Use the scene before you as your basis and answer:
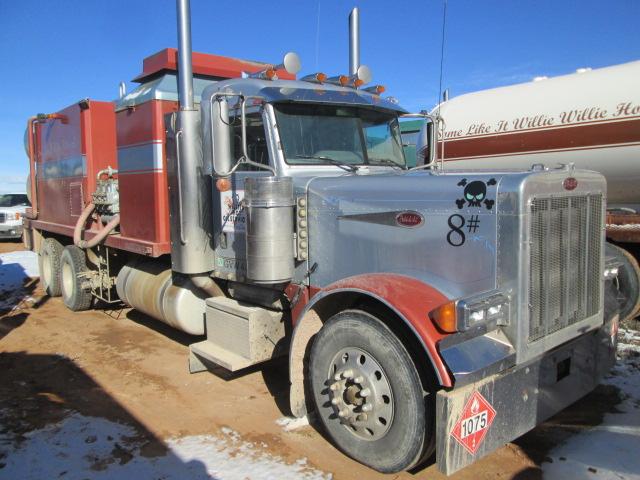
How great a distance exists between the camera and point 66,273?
8.16 m

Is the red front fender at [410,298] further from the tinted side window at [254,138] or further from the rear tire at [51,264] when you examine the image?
the rear tire at [51,264]

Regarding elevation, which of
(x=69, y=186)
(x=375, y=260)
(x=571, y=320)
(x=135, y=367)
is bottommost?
(x=135, y=367)

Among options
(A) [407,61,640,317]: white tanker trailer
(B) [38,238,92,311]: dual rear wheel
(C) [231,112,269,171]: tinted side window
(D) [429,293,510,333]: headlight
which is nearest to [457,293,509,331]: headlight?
(D) [429,293,510,333]: headlight

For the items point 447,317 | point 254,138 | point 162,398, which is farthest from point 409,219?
point 162,398

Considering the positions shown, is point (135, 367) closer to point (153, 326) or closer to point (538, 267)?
point (153, 326)

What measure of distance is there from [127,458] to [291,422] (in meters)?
1.18

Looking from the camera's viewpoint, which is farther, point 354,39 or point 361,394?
point 354,39

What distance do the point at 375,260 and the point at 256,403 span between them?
1763 millimetres

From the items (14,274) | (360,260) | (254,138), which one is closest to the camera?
(360,260)

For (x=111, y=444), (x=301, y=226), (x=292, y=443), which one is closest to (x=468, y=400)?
(x=292, y=443)

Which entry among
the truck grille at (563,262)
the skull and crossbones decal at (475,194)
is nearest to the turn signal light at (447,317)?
the truck grille at (563,262)

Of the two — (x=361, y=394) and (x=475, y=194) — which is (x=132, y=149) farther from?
(x=475, y=194)

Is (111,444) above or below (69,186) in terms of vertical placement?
below

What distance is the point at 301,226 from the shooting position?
4.17 meters
